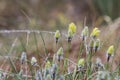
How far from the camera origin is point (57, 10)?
27.7 feet

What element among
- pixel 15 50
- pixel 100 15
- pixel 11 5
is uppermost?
pixel 11 5

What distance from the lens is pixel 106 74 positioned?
1857 millimetres

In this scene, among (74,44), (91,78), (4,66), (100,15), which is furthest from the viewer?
(100,15)

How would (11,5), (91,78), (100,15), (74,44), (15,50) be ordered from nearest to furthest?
(91,78) → (15,50) → (74,44) → (100,15) → (11,5)

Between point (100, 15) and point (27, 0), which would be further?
point (27, 0)

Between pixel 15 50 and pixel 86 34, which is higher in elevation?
pixel 15 50

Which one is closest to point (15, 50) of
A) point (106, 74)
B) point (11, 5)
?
point (106, 74)

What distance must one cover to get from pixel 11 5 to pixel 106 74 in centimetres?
613

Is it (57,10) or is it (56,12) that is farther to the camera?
(57,10)

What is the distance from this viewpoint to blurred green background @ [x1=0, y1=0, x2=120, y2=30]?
6.21m

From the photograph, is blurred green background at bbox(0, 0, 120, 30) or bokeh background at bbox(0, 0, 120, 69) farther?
blurred green background at bbox(0, 0, 120, 30)

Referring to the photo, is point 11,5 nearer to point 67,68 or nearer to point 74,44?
point 74,44

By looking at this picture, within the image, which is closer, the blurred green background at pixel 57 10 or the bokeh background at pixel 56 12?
the bokeh background at pixel 56 12

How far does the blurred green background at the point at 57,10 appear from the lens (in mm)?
6211
